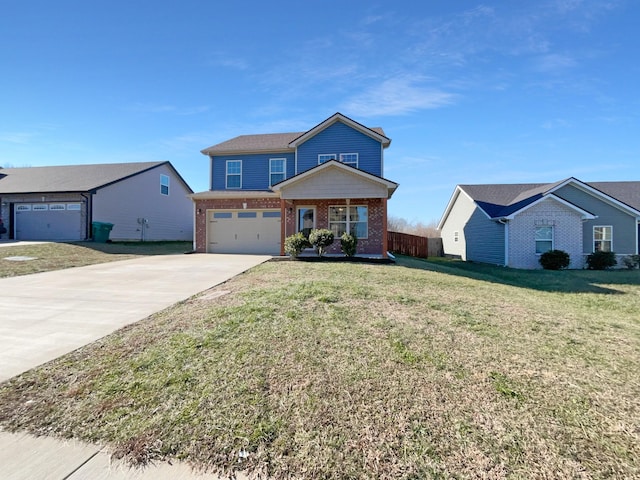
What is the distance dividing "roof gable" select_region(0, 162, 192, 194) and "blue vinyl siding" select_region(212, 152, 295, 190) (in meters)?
9.32

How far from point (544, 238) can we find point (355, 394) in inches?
687

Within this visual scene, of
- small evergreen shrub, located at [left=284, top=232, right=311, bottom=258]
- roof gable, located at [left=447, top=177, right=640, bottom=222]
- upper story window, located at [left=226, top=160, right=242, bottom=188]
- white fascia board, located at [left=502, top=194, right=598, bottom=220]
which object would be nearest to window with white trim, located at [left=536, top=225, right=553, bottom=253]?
white fascia board, located at [left=502, top=194, right=598, bottom=220]

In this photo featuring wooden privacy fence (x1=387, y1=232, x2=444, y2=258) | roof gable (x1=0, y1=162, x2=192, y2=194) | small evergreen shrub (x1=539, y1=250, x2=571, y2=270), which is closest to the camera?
small evergreen shrub (x1=539, y1=250, x2=571, y2=270)

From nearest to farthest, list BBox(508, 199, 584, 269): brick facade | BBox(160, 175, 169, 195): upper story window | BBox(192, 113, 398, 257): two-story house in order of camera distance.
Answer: BBox(192, 113, 398, 257): two-story house
BBox(508, 199, 584, 269): brick facade
BBox(160, 175, 169, 195): upper story window

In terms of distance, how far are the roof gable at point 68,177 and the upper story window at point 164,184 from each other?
3.74ft

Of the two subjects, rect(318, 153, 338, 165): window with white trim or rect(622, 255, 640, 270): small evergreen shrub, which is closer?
rect(318, 153, 338, 165): window with white trim

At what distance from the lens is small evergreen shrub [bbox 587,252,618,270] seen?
15.6 metres

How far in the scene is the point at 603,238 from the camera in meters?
16.9

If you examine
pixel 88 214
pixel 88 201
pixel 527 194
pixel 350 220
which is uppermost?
pixel 527 194

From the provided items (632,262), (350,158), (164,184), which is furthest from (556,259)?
(164,184)

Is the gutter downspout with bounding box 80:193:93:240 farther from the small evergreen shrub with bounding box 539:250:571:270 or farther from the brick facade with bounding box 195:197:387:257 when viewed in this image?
the small evergreen shrub with bounding box 539:250:571:270

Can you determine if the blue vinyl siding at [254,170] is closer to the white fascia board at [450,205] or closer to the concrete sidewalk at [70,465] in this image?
the white fascia board at [450,205]

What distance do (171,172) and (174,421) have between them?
28058 mm

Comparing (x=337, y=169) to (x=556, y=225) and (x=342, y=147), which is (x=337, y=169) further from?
(x=556, y=225)
